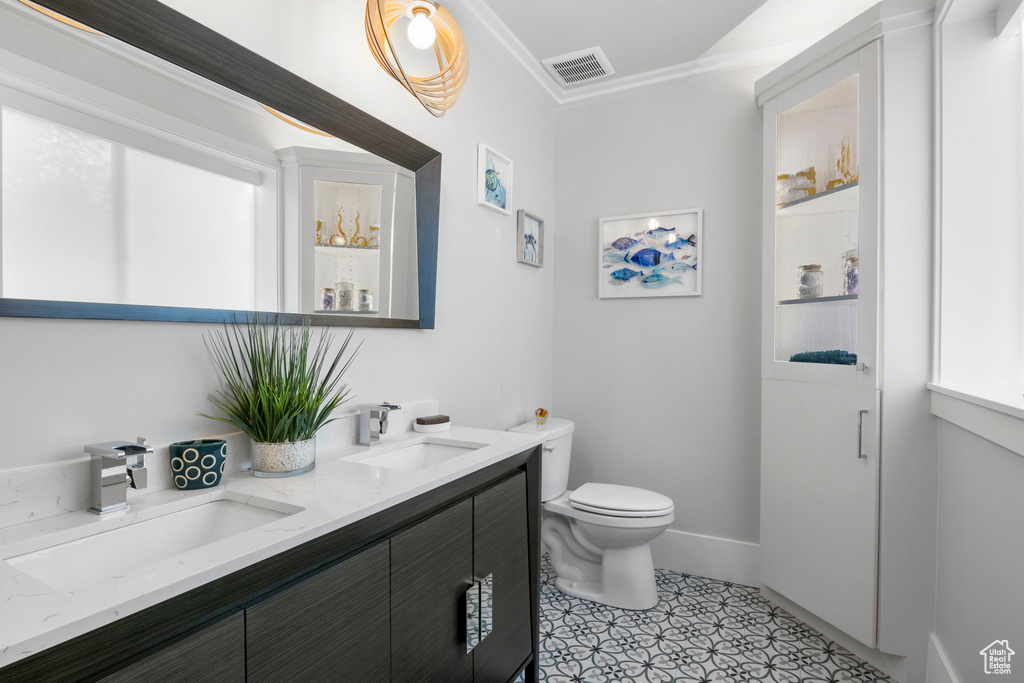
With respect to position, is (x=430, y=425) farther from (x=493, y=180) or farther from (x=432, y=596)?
(x=493, y=180)

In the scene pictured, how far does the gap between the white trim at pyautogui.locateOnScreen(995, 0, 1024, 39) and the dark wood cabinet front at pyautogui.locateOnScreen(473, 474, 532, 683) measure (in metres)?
1.98

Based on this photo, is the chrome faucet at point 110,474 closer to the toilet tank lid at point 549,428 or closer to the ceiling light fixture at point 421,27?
the ceiling light fixture at point 421,27

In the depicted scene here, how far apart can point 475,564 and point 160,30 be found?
4.59ft

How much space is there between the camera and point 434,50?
199cm

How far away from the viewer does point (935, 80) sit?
1.84 meters

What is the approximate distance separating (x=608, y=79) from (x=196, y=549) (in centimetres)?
281

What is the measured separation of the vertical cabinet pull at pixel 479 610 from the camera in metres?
1.35

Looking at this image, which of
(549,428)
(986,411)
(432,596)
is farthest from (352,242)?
(986,411)

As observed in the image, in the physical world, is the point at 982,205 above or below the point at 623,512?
above

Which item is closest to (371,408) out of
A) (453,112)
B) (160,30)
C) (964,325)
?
(160,30)

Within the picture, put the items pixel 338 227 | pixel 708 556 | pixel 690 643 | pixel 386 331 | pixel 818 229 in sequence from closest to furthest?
pixel 338 227
pixel 386 331
pixel 690 643
pixel 818 229
pixel 708 556

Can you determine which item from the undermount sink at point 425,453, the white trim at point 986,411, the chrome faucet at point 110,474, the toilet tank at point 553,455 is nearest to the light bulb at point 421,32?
the undermount sink at point 425,453

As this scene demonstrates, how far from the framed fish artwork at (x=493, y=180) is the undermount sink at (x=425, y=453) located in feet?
3.58

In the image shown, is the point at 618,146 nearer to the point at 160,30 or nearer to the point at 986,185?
the point at 986,185
